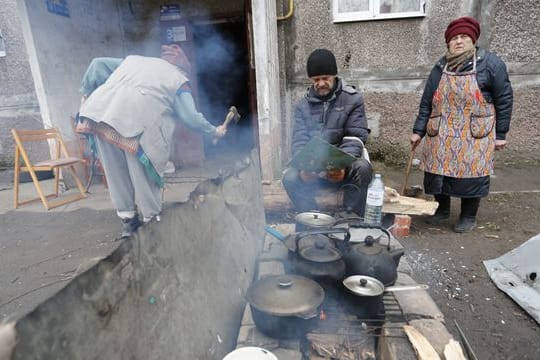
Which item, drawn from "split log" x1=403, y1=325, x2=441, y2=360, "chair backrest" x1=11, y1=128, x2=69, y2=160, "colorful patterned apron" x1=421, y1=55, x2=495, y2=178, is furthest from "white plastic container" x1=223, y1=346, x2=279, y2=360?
"chair backrest" x1=11, y1=128, x2=69, y2=160

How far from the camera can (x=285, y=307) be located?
5.02 ft

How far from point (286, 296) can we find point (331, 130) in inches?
99.7

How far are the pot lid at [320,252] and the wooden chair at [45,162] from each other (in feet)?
14.6

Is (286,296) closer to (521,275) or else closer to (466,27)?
(521,275)

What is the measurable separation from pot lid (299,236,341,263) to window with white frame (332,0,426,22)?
16.8 ft

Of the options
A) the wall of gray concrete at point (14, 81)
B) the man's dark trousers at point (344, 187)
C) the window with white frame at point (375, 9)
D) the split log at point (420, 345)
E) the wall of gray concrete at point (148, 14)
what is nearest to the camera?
the split log at point (420, 345)

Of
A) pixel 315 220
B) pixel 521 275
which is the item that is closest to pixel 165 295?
pixel 315 220

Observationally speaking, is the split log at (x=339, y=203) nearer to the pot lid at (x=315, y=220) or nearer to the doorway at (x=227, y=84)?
the pot lid at (x=315, y=220)

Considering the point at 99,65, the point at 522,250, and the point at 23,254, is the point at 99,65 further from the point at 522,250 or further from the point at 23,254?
the point at 522,250

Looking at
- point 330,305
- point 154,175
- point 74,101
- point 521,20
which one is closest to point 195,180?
point 74,101

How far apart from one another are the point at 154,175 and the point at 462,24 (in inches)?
139

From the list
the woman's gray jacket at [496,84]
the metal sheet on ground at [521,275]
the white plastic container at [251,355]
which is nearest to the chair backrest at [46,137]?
the white plastic container at [251,355]

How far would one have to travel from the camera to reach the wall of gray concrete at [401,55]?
5391 millimetres

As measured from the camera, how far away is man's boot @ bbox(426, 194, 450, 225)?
3.91 metres
